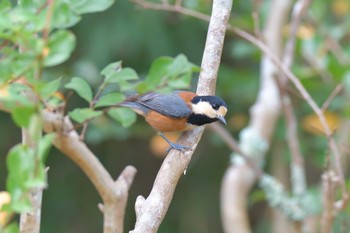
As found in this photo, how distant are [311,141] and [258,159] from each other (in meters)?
0.73

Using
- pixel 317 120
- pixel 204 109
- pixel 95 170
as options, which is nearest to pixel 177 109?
pixel 204 109

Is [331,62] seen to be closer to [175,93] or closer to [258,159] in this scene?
[258,159]

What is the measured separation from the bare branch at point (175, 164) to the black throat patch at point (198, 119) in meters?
0.20

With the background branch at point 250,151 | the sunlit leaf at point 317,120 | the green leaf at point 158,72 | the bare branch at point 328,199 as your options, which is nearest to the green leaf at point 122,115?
the green leaf at point 158,72

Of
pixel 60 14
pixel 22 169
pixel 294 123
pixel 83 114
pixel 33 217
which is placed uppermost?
pixel 294 123

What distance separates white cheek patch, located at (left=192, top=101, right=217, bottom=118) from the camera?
1937 millimetres

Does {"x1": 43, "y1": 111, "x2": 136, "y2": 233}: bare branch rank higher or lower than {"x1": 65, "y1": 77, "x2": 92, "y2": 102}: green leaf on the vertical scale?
lower

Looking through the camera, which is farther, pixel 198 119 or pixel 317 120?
pixel 317 120

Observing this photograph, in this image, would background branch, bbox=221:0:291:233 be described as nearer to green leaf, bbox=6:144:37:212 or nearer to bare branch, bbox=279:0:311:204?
Result: bare branch, bbox=279:0:311:204

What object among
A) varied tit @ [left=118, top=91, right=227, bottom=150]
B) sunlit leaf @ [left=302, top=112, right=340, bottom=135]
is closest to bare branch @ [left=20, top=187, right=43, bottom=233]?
varied tit @ [left=118, top=91, right=227, bottom=150]

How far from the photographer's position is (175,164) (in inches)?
62.6

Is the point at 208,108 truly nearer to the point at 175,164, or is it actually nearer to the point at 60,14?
the point at 175,164

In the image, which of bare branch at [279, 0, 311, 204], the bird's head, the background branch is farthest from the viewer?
the background branch

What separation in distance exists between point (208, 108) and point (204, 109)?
2cm
